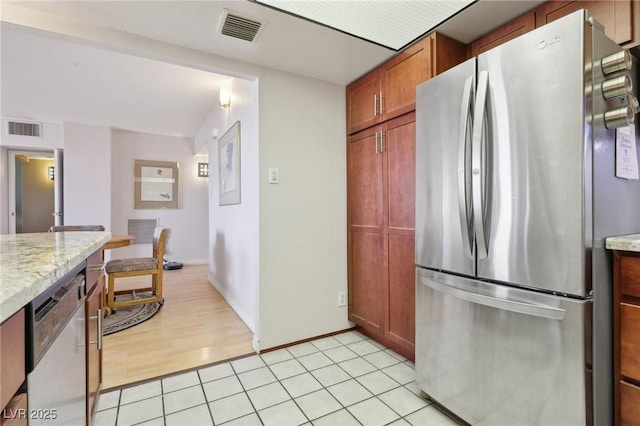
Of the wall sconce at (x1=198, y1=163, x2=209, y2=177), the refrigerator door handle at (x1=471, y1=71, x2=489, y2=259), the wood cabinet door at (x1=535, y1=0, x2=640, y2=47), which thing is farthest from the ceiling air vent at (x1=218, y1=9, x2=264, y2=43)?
the wall sconce at (x1=198, y1=163, x2=209, y2=177)

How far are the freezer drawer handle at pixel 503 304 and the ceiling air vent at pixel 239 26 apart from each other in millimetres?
1794

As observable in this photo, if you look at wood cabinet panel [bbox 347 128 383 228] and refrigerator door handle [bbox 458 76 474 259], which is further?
wood cabinet panel [bbox 347 128 383 228]

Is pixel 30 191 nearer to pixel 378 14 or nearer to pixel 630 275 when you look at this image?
pixel 378 14

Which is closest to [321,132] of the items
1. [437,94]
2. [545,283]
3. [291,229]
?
[291,229]

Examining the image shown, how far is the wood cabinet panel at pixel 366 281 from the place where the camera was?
2.35 meters

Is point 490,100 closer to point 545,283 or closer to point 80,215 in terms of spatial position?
point 545,283

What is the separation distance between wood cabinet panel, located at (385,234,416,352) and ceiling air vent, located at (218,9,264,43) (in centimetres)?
161

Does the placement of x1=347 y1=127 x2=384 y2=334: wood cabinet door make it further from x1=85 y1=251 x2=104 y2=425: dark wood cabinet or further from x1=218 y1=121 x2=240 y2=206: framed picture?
x1=85 y1=251 x2=104 y2=425: dark wood cabinet

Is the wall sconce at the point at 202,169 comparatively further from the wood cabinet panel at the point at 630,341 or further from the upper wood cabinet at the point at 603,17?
the wood cabinet panel at the point at 630,341

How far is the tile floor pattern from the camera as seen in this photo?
156cm

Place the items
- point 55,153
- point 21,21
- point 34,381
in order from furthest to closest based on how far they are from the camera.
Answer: point 55,153 < point 21,21 < point 34,381

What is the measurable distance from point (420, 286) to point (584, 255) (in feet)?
2.54

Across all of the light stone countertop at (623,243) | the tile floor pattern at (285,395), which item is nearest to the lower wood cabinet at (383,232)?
the tile floor pattern at (285,395)

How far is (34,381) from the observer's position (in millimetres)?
666
